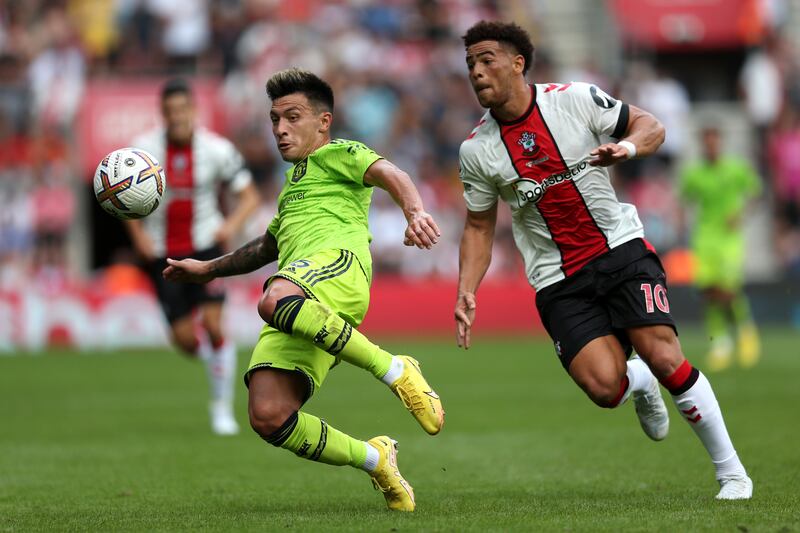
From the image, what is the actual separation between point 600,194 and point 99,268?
19.1 meters

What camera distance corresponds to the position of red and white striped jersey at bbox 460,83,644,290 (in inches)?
279

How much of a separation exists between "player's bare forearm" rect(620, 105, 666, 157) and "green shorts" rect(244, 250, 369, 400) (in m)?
1.60

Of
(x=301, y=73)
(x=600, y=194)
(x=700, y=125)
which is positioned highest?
(x=301, y=73)

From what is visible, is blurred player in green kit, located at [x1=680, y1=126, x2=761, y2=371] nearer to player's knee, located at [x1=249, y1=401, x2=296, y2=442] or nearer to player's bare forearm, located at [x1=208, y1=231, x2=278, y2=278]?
player's bare forearm, located at [x1=208, y1=231, x2=278, y2=278]

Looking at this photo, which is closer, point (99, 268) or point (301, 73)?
point (301, 73)

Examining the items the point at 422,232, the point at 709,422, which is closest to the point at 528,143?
the point at 422,232

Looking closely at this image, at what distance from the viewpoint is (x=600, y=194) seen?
7195 millimetres

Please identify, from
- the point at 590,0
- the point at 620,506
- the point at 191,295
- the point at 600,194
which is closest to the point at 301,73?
the point at 600,194

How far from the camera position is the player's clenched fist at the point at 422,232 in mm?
6078

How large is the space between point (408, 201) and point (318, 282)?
0.63 meters

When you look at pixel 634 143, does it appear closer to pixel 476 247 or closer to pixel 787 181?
pixel 476 247

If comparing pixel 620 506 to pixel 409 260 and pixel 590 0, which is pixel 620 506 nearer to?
pixel 409 260

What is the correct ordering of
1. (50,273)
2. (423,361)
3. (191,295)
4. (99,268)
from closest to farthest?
(191,295)
(423,361)
(50,273)
(99,268)

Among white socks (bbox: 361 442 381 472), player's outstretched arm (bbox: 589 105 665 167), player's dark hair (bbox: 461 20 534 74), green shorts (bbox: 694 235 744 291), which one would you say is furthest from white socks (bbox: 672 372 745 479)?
green shorts (bbox: 694 235 744 291)
